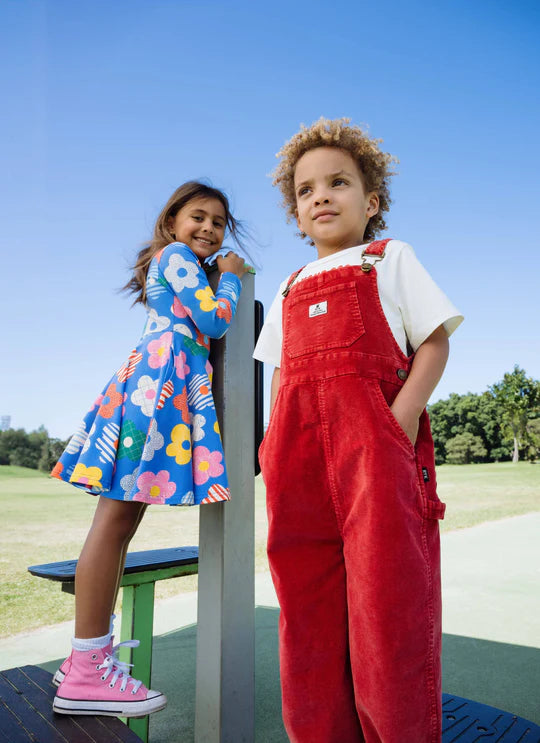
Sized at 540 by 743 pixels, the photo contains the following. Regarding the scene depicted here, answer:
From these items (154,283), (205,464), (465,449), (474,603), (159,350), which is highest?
(154,283)

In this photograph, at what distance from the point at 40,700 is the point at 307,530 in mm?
854

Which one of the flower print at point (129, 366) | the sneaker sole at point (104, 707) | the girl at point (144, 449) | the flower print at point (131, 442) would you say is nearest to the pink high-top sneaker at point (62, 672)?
the girl at point (144, 449)

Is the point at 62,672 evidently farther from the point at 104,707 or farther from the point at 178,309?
the point at 178,309

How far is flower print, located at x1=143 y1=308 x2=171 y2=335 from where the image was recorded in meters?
1.63

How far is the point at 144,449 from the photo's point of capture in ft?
4.75

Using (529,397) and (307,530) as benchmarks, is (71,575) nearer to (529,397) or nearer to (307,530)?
(307,530)

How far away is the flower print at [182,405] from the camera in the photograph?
4.97ft

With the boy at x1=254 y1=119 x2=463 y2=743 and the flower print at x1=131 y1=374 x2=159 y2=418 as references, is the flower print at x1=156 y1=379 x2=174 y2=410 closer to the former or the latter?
the flower print at x1=131 y1=374 x2=159 y2=418

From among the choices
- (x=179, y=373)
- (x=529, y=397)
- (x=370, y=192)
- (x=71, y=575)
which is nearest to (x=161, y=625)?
(x=71, y=575)

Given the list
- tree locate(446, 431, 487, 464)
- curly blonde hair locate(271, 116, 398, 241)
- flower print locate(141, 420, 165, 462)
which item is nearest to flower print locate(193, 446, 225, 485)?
flower print locate(141, 420, 165, 462)

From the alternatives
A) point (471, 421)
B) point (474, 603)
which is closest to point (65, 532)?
point (474, 603)

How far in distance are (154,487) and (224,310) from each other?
0.53 metres

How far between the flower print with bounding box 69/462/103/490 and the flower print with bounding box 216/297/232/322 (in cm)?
54

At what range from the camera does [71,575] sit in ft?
5.14
